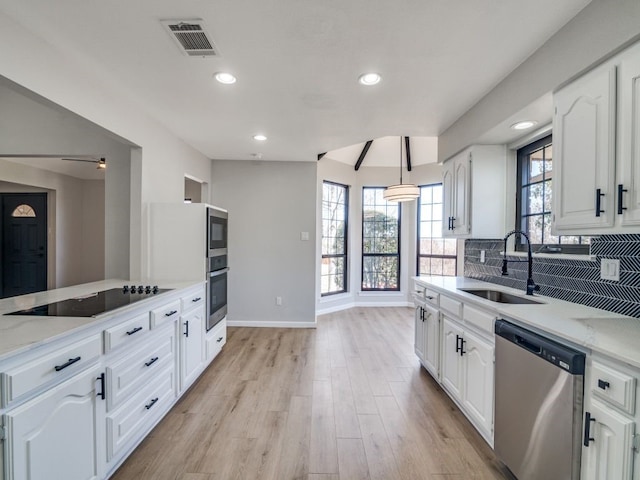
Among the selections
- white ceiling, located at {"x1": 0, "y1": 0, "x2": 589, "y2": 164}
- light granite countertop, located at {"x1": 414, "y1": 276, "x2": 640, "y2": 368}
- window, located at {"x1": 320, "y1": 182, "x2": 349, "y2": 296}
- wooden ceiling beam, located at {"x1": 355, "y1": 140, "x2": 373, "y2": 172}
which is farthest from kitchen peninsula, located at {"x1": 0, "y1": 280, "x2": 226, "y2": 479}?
wooden ceiling beam, located at {"x1": 355, "y1": 140, "x2": 373, "y2": 172}

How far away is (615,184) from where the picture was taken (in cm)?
141

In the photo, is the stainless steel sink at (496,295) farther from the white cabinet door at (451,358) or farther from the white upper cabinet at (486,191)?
the white upper cabinet at (486,191)

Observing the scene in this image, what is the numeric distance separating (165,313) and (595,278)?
2838mm

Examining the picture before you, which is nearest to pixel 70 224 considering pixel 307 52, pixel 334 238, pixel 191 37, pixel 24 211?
pixel 24 211

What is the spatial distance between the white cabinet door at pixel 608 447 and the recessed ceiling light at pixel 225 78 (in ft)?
9.05

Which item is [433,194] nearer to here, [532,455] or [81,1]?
[532,455]

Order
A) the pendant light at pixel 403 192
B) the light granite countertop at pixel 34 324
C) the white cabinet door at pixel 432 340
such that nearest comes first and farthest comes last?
the light granite countertop at pixel 34 324
the white cabinet door at pixel 432 340
the pendant light at pixel 403 192

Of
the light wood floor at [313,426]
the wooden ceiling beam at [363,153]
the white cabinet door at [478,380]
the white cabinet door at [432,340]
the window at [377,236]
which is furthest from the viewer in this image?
the window at [377,236]

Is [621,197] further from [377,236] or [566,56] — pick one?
[377,236]

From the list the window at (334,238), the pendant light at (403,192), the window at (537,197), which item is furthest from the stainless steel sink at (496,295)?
the window at (334,238)

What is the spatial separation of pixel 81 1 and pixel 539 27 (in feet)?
8.04

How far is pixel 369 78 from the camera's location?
225 cm

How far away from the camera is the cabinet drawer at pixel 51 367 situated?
111 cm

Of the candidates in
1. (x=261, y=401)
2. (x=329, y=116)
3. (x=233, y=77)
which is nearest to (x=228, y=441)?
(x=261, y=401)
